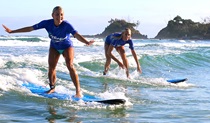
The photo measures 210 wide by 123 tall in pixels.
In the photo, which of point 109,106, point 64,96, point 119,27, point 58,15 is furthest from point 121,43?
point 119,27

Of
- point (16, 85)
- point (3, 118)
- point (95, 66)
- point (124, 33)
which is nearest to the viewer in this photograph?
point (3, 118)

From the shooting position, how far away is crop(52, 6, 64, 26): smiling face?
268 inches

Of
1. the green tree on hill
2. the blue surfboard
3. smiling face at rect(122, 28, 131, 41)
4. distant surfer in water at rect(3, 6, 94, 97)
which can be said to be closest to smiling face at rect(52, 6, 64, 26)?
distant surfer in water at rect(3, 6, 94, 97)

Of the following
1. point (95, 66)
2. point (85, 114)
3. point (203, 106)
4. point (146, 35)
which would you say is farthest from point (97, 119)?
point (146, 35)

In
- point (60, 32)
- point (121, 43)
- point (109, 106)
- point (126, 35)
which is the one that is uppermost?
point (60, 32)

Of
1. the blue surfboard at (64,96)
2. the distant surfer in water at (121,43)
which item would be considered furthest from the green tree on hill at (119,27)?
the blue surfboard at (64,96)

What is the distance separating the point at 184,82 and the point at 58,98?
4807mm

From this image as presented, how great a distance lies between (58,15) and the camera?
684cm

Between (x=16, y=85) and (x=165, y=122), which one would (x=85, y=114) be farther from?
(x=16, y=85)

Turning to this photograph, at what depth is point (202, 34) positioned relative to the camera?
88.8 metres

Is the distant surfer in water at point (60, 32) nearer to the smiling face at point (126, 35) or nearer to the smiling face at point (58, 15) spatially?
the smiling face at point (58, 15)

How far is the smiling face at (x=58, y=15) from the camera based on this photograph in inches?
268

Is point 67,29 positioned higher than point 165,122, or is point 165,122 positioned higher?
point 67,29

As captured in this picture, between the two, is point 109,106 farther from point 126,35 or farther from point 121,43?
point 121,43
